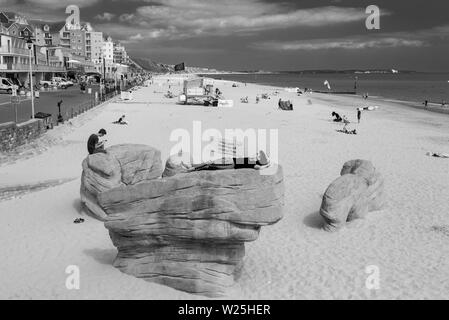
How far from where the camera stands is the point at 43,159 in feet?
64.2

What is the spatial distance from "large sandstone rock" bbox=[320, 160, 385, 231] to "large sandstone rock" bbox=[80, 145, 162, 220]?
5.01 m

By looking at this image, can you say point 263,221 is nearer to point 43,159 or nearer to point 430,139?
point 43,159

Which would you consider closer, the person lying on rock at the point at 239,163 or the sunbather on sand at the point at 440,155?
the person lying on rock at the point at 239,163

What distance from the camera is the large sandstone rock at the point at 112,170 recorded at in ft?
39.9

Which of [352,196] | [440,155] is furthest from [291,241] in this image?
[440,155]

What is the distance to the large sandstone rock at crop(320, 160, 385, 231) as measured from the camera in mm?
11781

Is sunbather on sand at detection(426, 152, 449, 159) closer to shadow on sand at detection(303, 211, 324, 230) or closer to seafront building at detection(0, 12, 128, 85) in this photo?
shadow on sand at detection(303, 211, 324, 230)

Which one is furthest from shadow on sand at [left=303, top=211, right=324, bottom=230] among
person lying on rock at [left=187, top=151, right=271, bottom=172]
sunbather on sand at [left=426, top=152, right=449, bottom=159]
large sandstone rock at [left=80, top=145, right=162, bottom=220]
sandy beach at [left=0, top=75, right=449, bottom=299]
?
A: sunbather on sand at [left=426, top=152, right=449, bottom=159]

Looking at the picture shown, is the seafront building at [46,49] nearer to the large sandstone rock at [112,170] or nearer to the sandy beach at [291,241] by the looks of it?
the sandy beach at [291,241]

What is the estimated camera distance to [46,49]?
9100 centimetres

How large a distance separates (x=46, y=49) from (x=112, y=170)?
87877 millimetres

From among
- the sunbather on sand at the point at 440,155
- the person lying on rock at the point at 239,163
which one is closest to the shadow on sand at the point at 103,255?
the person lying on rock at the point at 239,163

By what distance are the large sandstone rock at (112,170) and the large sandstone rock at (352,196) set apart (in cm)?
501
